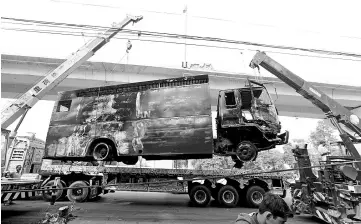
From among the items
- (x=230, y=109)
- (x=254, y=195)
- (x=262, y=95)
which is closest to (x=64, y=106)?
(x=230, y=109)

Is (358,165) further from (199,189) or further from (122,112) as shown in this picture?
(122,112)

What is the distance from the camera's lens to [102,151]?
708 centimetres

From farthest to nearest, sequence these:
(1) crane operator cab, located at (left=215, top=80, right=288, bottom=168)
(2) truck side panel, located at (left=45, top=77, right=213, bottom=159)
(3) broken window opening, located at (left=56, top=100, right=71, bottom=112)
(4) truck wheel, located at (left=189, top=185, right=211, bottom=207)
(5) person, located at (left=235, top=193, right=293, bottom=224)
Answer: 1. (4) truck wheel, located at (left=189, top=185, right=211, bottom=207)
2. (3) broken window opening, located at (left=56, top=100, right=71, bottom=112)
3. (1) crane operator cab, located at (left=215, top=80, right=288, bottom=168)
4. (2) truck side panel, located at (left=45, top=77, right=213, bottom=159)
5. (5) person, located at (left=235, top=193, right=293, bottom=224)

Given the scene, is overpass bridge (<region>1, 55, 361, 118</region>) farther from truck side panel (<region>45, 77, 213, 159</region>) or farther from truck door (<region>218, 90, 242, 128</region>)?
truck side panel (<region>45, 77, 213, 159</region>)

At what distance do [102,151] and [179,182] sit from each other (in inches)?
173

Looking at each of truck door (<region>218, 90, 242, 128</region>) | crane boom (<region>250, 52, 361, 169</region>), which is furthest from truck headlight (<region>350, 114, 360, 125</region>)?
truck door (<region>218, 90, 242, 128</region>)

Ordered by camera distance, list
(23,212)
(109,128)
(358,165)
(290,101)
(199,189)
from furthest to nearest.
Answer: (290,101) → (199,189) → (23,212) → (109,128) → (358,165)

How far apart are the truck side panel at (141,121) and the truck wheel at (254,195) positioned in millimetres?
4465

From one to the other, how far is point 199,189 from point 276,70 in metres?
5.48

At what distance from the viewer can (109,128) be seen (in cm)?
702

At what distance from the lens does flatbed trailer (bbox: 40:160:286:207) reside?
10.1 m

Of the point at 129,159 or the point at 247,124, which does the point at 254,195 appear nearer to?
the point at 247,124

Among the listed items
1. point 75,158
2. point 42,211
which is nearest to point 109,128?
point 75,158

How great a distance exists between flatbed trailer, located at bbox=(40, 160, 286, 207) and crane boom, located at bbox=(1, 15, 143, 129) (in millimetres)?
3762
